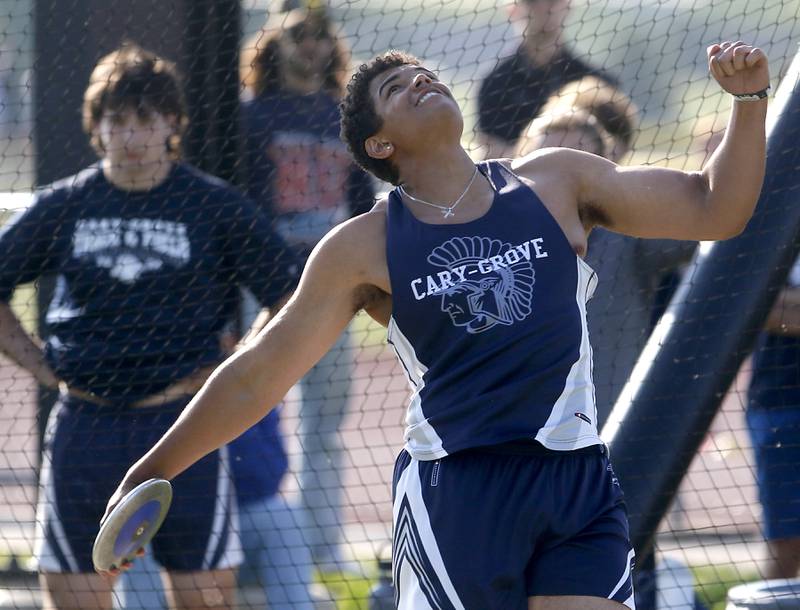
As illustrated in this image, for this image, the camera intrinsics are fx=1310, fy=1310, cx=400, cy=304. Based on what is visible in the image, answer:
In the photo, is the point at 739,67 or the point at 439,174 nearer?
the point at 739,67

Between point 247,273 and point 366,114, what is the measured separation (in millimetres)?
1381

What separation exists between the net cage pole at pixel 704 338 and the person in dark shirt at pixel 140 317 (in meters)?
1.25

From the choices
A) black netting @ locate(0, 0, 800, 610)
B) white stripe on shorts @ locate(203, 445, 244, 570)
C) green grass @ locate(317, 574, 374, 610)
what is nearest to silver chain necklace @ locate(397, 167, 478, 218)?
black netting @ locate(0, 0, 800, 610)

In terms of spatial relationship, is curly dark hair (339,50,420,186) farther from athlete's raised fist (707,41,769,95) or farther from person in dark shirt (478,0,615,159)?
person in dark shirt (478,0,615,159)

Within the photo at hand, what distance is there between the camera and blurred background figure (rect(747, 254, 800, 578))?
12.9 ft

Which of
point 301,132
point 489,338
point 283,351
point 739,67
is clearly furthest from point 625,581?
point 301,132

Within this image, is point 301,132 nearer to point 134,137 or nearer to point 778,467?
point 134,137

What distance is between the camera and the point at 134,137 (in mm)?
4230

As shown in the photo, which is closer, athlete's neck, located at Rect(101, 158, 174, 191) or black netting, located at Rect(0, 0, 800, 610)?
black netting, located at Rect(0, 0, 800, 610)

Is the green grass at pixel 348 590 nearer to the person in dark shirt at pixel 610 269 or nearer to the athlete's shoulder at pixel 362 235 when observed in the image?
the person in dark shirt at pixel 610 269

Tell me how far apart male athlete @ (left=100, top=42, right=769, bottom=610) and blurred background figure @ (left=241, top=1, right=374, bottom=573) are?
5.44 ft

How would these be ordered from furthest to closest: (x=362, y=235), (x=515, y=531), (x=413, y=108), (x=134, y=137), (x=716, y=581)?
(x=716, y=581)
(x=134, y=137)
(x=413, y=108)
(x=362, y=235)
(x=515, y=531)

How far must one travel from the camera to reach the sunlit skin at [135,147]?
167 inches

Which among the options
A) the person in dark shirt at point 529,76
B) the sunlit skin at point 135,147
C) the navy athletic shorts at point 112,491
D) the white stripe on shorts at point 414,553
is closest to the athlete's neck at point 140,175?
the sunlit skin at point 135,147
